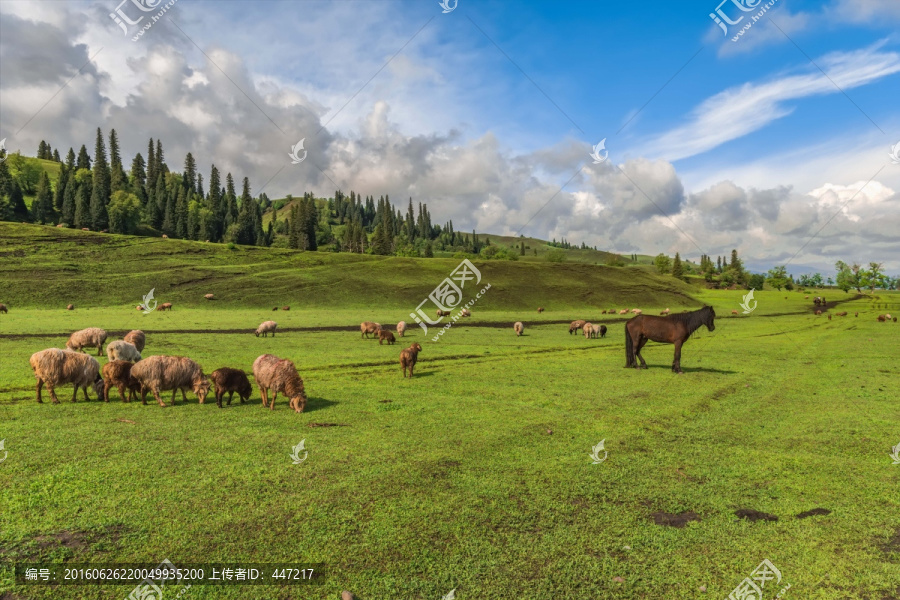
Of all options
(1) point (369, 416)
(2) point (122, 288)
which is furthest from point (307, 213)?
(1) point (369, 416)

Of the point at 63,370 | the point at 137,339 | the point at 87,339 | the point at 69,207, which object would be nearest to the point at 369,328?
the point at 137,339

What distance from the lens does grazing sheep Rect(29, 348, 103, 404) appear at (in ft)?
46.8

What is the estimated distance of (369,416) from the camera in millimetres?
Answer: 13711

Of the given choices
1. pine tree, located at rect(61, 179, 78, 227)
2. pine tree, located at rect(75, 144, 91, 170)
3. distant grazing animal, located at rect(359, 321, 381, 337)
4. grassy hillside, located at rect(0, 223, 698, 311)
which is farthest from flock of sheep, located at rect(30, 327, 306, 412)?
pine tree, located at rect(75, 144, 91, 170)

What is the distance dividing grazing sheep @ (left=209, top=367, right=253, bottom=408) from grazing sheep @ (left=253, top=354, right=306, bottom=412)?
0.56 metres

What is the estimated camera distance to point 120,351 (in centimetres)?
1956

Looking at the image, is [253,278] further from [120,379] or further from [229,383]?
[229,383]

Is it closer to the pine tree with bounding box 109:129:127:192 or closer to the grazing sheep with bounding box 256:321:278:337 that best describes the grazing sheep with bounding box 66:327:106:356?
the grazing sheep with bounding box 256:321:278:337

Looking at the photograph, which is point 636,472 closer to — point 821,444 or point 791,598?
point 791,598

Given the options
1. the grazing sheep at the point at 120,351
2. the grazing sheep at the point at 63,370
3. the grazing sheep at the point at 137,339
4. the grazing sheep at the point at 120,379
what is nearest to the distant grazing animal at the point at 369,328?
the grazing sheep at the point at 137,339

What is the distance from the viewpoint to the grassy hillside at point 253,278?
6813 cm

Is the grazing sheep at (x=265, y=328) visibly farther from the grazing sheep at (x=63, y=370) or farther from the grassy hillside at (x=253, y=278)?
the grassy hillside at (x=253, y=278)

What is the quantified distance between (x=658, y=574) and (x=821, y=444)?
332 inches

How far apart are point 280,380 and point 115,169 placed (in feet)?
571
